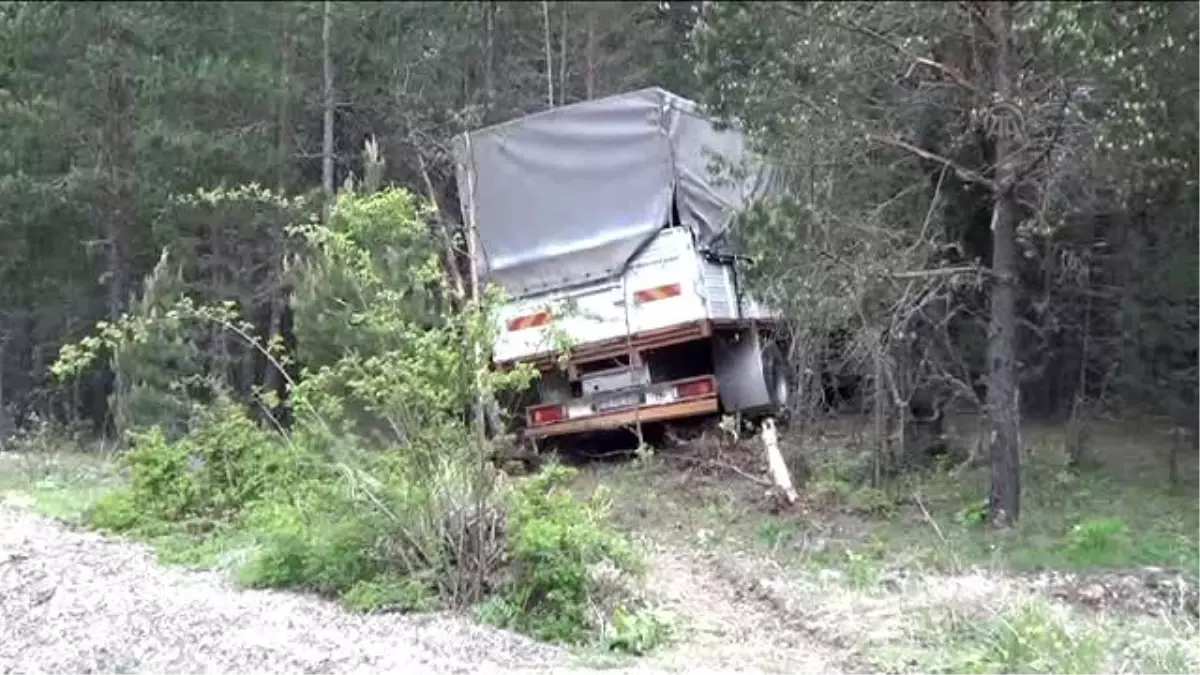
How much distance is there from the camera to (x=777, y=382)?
17.0m

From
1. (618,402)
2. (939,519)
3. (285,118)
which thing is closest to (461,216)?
(618,402)

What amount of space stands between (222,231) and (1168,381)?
40.8 ft

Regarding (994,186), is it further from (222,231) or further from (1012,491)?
(222,231)

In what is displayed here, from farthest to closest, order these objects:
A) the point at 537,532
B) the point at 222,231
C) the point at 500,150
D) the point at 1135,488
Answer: the point at 222,231 → the point at 500,150 → the point at 1135,488 → the point at 537,532

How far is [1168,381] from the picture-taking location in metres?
20.2

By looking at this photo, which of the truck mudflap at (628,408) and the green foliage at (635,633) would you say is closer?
the green foliage at (635,633)

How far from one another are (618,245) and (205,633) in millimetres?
9021

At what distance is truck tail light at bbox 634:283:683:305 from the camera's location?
15555 mm

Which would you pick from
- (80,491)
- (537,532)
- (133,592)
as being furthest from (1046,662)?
(80,491)

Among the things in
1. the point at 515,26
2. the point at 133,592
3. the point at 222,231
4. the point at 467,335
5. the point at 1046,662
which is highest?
the point at 222,231

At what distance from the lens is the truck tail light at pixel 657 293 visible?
15.6m

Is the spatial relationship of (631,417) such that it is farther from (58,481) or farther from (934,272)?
(58,481)

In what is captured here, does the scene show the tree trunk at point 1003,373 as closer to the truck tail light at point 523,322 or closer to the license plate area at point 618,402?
the truck tail light at point 523,322

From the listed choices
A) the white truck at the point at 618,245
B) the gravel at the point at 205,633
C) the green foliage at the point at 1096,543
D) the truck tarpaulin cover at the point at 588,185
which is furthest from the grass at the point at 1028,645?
the truck tarpaulin cover at the point at 588,185
